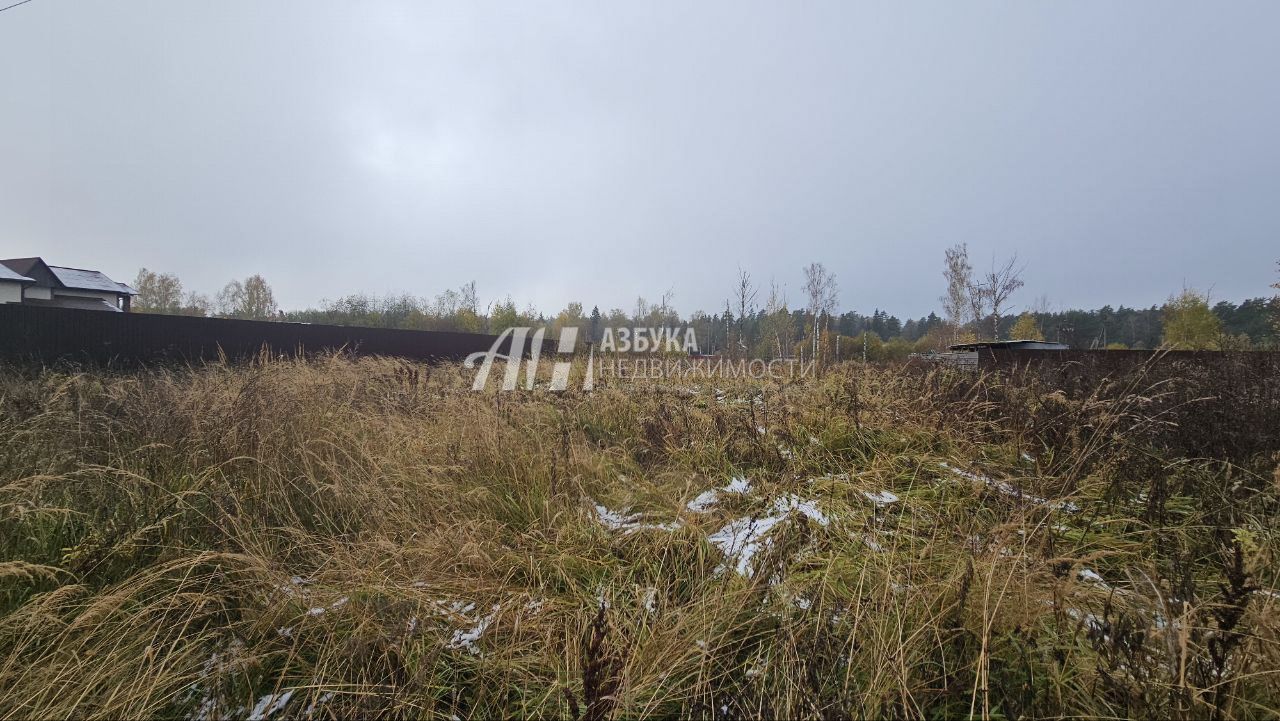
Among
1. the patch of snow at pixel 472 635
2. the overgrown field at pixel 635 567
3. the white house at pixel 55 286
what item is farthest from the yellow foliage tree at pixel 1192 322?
the white house at pixel 55 286

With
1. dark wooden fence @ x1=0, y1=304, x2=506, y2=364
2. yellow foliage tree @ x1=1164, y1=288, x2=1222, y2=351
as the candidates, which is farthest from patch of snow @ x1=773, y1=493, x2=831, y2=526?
yellow foliage tree @ x1=1164, y1=288, x2=1222, y2=351

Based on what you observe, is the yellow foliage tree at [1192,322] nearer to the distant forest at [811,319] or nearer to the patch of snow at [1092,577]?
the distant forest at [811,319]

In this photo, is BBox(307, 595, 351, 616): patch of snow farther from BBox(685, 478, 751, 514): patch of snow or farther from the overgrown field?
BBox(685, 478, 751, 514): patch of snow

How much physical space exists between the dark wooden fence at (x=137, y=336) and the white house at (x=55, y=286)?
22.7 metres

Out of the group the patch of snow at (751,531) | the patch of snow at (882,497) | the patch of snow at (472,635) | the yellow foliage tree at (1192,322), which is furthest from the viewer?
the yellow foliage tree at (1192,322)

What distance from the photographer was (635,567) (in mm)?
1938

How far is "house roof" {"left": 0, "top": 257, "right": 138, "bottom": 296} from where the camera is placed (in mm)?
25359

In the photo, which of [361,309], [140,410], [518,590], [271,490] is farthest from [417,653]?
[361,309]

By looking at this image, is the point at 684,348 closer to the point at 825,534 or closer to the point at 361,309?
the point at 825,534

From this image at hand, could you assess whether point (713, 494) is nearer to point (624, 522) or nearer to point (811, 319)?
point (624, 522)

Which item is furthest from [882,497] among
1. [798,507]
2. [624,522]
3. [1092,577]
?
[624,522]

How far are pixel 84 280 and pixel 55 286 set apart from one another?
5.81 feet

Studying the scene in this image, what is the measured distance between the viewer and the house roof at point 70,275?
2536cm

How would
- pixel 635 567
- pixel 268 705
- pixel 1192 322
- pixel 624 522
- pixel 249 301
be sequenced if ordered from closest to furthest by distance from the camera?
1. pixel 268 705
2. pixel 635 567
3. pixel 624 522
4. pixel 1192 322
5. pixel 249 301
